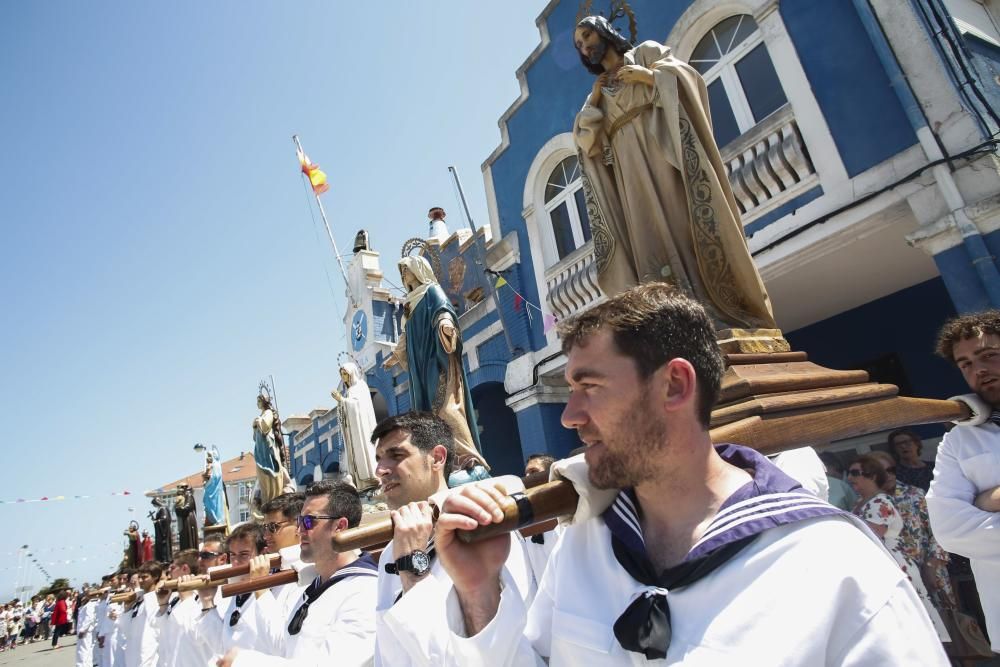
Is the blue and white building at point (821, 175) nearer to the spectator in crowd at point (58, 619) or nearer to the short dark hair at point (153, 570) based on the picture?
the short dark hair at point (153, 570)

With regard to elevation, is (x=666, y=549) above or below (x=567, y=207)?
below

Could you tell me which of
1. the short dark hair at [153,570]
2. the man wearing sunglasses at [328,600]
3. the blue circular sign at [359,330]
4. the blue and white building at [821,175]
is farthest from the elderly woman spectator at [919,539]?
the blue circular sign at [359,330]

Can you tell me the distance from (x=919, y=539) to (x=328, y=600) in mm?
2663

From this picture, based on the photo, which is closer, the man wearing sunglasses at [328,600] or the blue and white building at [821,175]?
the man wearing sunglasses at [328,600]

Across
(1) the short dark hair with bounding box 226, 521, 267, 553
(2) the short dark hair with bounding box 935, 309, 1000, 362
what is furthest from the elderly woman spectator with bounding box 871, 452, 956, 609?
(1) the short dark hair with bounding box 226, 521, 267, 553

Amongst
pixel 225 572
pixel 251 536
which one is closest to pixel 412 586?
pixel 225 572

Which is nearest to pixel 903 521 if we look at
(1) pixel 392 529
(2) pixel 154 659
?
(1) pixel 392 529

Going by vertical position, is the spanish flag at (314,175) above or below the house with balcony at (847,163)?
above

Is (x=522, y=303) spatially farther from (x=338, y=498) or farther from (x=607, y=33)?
(x=338, y=498)

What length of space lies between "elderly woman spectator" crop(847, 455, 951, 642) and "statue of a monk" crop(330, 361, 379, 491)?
5599 millimetres

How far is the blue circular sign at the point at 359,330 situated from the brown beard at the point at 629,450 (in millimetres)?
14341

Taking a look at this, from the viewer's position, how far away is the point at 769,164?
5797mm

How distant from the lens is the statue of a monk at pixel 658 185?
8.80 feet

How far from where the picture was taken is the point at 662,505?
3.88 feet
